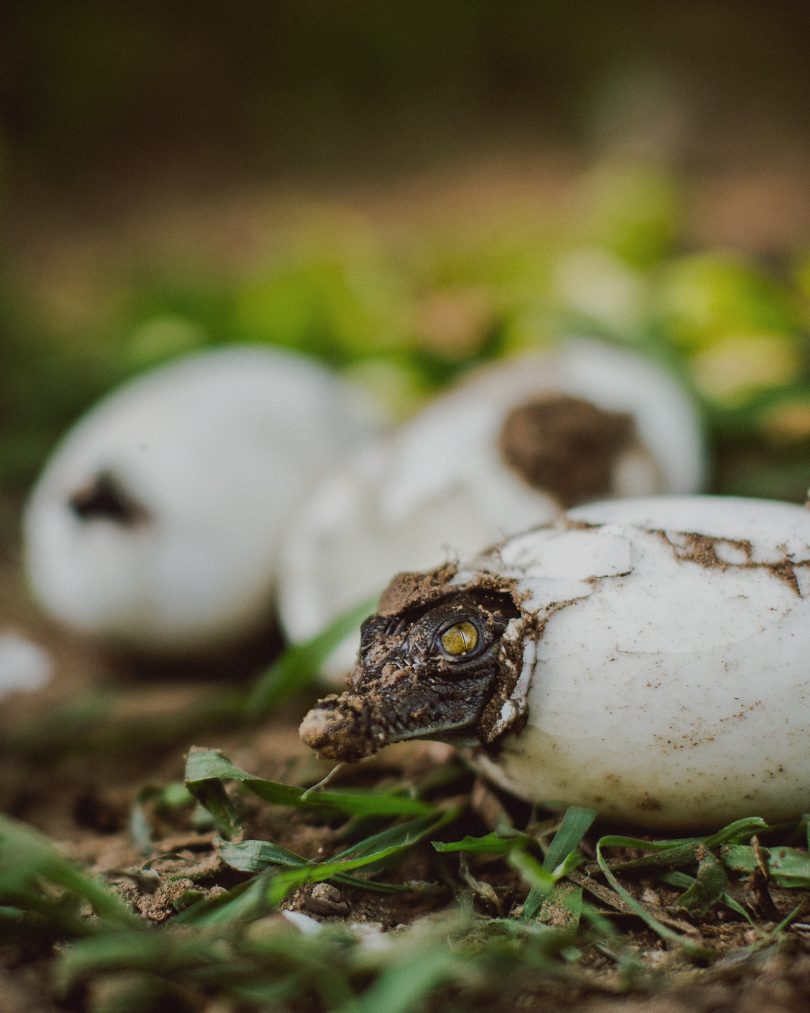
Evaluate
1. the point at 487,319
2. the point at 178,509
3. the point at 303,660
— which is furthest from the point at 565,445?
the point at 487,319

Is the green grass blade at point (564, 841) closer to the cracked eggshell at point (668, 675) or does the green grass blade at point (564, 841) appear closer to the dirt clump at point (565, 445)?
the cracked eggshell at point (668, 675)

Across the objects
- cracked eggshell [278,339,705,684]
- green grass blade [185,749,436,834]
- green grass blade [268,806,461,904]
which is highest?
cracked eggshell [278,339,705,684]

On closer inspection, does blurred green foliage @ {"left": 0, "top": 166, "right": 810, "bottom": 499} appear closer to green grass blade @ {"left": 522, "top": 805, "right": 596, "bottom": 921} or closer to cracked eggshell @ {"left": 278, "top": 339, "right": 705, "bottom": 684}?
cracked eggshell @ {"left": 278, "top": 339, "right": 705, "bottom": 684}

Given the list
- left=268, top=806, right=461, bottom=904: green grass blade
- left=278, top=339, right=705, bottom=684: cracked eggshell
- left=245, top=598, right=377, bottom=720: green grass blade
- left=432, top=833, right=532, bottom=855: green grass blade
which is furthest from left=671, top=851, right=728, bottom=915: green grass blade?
left=278, top=339, right=705, bottom=684: cracked eggshell

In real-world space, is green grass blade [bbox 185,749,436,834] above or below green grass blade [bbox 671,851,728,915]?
above

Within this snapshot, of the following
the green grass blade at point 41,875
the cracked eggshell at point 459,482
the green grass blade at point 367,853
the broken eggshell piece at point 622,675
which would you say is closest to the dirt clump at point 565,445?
the cracked eggshell at point 459,482

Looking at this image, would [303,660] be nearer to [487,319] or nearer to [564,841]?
[564,841]
